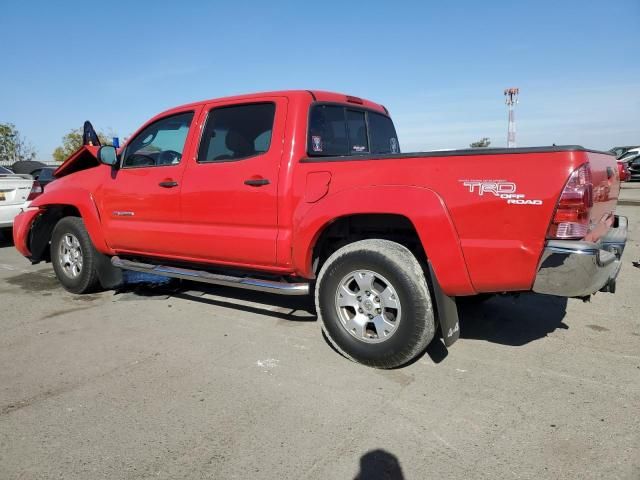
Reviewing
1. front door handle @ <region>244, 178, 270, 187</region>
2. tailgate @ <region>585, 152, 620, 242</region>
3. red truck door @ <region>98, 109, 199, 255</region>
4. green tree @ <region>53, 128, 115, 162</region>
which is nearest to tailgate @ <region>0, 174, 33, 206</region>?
red truck door @ <region>98, 109, 199, 255</region>

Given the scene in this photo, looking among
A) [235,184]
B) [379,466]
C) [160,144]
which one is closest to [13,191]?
[160,144]

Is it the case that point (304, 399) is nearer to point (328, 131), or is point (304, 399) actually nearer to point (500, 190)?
point (500, 190)

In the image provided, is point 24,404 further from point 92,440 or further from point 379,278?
point 379,278

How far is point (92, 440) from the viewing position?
8.55 ft

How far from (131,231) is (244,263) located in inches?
59.4

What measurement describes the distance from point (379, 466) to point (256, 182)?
2273 mm

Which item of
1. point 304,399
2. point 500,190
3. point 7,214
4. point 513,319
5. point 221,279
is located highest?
point 500,190

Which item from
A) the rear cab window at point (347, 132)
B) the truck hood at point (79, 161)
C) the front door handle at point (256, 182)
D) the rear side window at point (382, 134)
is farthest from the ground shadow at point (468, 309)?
the rear side window at point (382, 134)

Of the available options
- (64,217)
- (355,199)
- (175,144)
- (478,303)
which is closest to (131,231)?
(175,144)

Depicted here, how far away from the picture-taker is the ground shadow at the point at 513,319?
13.3ft

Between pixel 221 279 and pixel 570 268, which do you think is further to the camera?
pixel 221 279

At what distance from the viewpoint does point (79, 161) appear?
18.5 ft

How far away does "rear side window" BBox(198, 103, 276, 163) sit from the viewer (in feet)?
13.2

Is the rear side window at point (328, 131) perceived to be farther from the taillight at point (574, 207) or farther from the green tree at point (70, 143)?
the green tree at point (70, 143)
